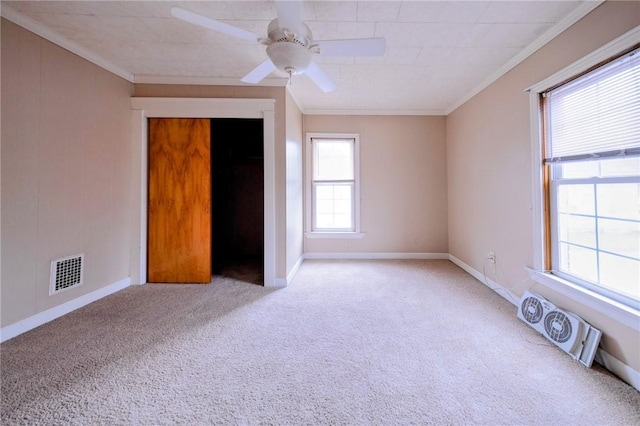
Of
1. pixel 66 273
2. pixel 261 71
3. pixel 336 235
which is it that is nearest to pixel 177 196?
pixel 66 273

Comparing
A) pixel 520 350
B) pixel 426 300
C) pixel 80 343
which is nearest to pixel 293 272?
pixel 426 300

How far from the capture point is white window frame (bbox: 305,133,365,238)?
13.4 feet

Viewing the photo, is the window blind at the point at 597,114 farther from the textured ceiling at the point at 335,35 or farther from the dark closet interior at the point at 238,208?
the dark closet interior at the point at 238,208

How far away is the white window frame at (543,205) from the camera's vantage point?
1469 mm

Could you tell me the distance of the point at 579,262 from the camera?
1.90 meters

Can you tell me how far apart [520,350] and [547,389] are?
0.37m

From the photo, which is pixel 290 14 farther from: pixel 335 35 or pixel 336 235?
pixel 336 235

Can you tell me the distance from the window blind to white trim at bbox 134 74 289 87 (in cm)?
256

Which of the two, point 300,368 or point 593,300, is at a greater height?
point 593,300

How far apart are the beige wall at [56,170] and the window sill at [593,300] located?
4070 mm

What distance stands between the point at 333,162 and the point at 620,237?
10.6ft

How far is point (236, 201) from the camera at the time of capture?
4.41 metres

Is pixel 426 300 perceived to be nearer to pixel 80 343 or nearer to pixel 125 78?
pixel 80 343

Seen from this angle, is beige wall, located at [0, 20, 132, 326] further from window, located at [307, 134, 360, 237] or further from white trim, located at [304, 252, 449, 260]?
white trim, located at [304, 252, 449, 260]
